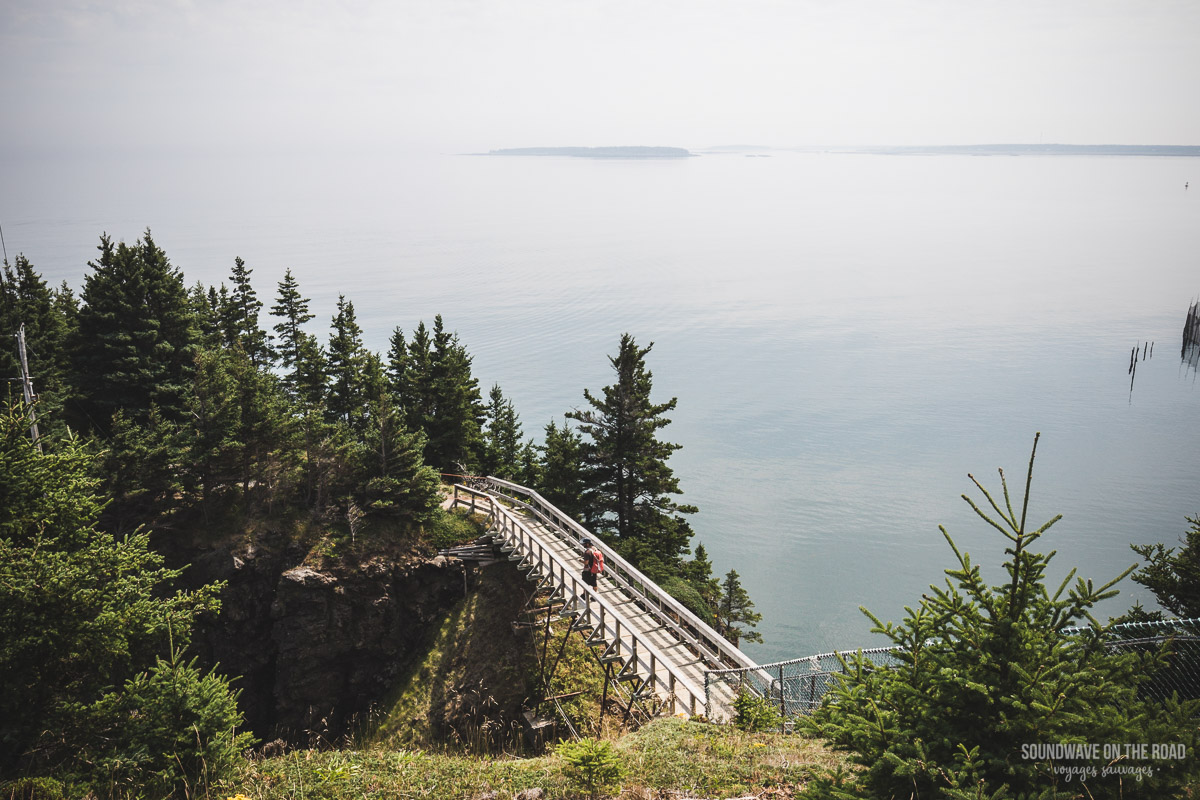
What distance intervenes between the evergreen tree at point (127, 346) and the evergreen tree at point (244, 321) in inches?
460

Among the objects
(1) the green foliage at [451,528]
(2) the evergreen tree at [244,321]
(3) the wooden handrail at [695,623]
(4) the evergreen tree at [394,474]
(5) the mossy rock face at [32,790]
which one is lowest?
(5) the mossy rock face at [32,790]

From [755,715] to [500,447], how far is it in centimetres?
3996

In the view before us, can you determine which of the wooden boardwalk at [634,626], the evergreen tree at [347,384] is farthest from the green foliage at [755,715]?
the evergreen tree at [347,384]

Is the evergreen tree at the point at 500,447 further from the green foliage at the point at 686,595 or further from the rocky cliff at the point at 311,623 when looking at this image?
the green foliage at the point at 686,595

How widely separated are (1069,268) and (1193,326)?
254ft

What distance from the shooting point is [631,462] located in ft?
114

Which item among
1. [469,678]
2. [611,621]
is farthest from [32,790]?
[469,678]

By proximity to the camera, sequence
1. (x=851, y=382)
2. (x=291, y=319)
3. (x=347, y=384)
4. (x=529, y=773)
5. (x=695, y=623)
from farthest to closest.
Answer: (x=851, y=382) < (x=291, y=319) < (x=347, y=384) < (x=695, y=623) < (x=529, y=773)

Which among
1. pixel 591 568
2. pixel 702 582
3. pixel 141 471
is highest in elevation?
pixel 141 471

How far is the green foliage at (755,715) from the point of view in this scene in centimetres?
1360

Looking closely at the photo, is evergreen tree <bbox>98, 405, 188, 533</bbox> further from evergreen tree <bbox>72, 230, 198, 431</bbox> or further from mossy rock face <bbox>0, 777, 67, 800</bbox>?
mossy rock face <bbox>0, 777, 67, 800</bbox>

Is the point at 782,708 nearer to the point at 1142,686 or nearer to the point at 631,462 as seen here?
the point at 1142,686

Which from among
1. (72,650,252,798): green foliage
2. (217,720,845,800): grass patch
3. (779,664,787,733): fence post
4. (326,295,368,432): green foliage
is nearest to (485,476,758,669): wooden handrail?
(779,664,787,733): fence post

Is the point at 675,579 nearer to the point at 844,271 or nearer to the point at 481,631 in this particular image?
the point at 481,631
